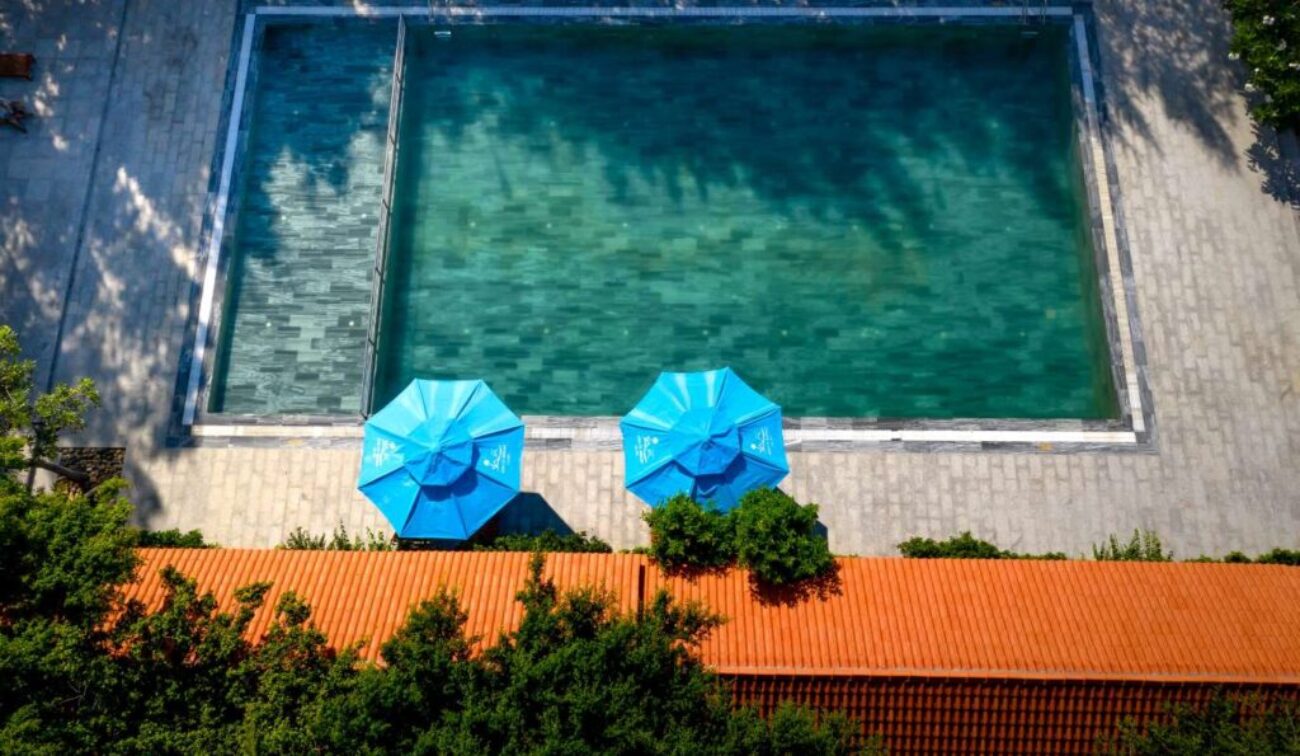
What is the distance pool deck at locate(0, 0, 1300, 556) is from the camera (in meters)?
21.0

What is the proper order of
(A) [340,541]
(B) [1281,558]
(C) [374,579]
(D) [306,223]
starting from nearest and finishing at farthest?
(C) [374,579] < (B) [1281,558] < (A) [340,541] < (D) [306,223]

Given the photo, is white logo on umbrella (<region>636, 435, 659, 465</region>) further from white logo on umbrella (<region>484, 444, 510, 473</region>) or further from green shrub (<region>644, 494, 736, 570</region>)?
white logo on umbrella (<region>484, 444, 510, 473</region>)

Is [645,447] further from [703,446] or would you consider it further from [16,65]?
Result: [16,65]

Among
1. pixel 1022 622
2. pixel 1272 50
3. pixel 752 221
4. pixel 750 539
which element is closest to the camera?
pixel 1022 622

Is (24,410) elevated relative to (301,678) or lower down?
elevated

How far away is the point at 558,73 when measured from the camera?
24.9 m

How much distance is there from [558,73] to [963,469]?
46.8ft

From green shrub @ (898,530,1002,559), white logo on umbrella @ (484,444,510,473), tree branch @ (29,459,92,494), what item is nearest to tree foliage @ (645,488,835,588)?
green shrub @ (898,530,1002,559)

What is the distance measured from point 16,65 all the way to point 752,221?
19.4m

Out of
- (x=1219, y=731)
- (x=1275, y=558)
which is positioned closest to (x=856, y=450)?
(x=1275, y=558)

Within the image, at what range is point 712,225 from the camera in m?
23.6

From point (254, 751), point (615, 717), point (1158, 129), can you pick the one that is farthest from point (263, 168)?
point (1158, 129)

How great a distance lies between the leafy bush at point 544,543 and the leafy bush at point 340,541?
192 centimetres

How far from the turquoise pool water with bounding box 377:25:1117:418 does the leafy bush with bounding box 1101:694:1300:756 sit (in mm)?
8138
